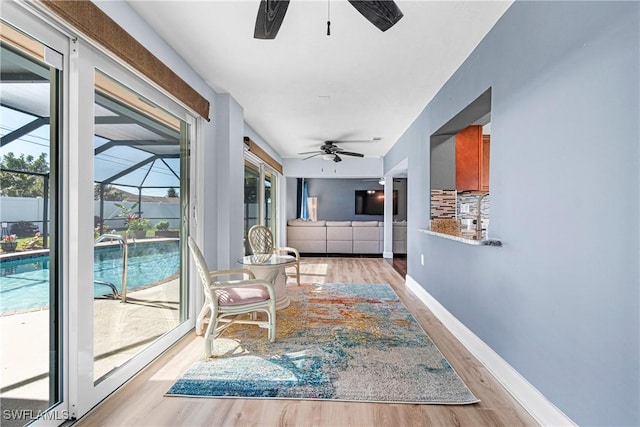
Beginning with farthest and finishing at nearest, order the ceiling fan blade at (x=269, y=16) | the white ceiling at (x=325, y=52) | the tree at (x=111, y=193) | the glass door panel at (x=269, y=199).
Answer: the glass door panel at (x=269, y=199), the white ceiling at (x=325, y=52), the tree at (x=111, y=193), the ceiling fan blade at (x=269, y=16)

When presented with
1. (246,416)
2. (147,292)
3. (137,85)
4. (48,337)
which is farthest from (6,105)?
(246,416)

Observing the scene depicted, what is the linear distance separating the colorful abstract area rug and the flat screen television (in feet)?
23.6

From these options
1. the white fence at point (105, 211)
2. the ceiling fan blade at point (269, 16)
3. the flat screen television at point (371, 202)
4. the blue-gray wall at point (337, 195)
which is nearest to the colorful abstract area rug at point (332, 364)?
the white fence at point (105, 211)

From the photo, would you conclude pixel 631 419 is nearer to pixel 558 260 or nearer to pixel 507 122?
pixel 558 260

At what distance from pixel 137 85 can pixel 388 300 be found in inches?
130

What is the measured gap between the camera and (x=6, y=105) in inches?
52.0

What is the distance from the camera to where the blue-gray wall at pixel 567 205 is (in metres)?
1.16

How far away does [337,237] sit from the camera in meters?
7.84

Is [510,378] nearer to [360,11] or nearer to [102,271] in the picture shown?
[360,11]

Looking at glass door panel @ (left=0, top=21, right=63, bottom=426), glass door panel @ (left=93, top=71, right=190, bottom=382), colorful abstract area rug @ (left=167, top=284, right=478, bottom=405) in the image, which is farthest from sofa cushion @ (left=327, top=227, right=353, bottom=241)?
glass door panel @ (left=0, top=21, right=63, bottom=426)

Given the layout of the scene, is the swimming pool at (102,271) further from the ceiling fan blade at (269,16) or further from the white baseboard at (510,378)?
the white baseboard at (510,378)

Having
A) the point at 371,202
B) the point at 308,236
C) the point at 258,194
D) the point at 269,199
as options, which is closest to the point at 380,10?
the point at 258,194

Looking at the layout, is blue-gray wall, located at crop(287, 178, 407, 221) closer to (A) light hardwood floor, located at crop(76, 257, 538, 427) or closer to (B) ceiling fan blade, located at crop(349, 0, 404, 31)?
(A) light hardwood floor, located at crop(76, 257, 538, 427)

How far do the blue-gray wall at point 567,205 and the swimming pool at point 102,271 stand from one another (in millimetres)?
2431
